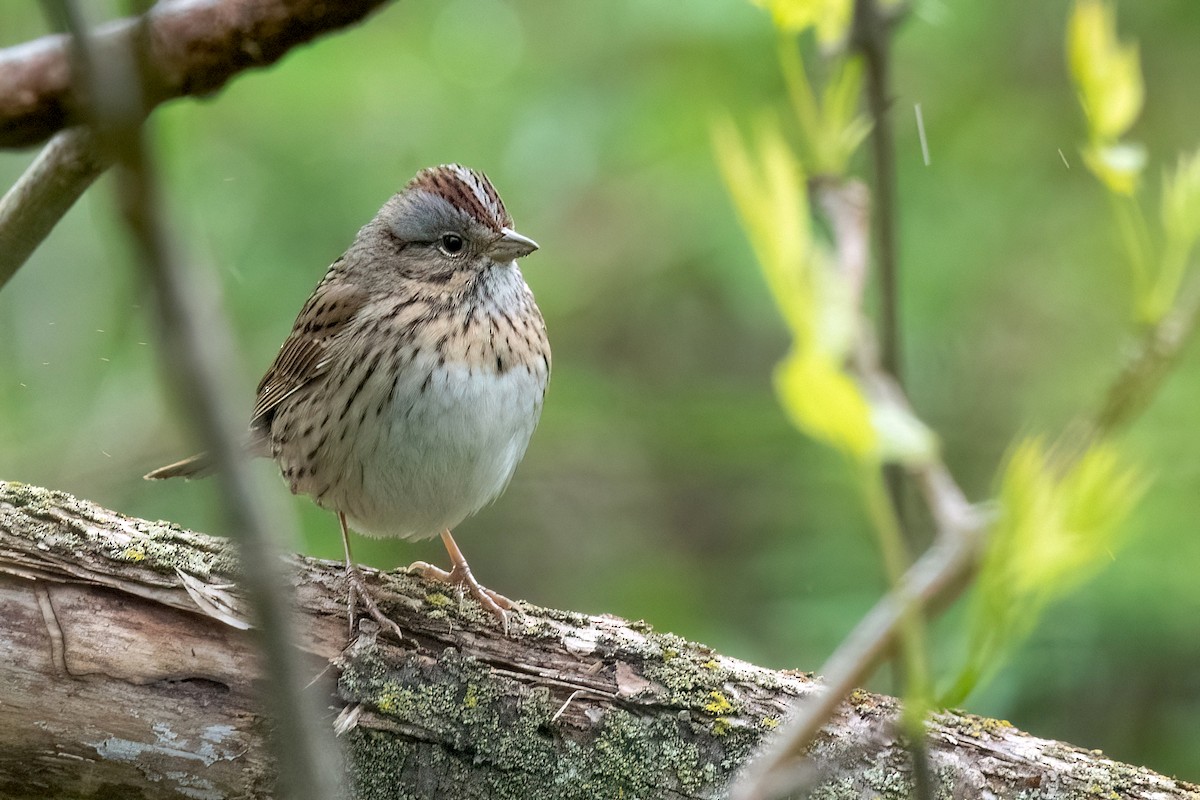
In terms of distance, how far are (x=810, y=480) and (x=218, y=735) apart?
8.35ft

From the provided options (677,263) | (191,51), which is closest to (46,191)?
(191,51)

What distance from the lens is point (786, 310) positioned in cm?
72

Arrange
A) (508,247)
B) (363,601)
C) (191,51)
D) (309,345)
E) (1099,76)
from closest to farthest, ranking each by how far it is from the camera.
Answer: (1099,76), (191,51), (363,601), (508,247), (309,345)

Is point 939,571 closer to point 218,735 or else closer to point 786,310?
point 786,310

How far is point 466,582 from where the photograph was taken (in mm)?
3408

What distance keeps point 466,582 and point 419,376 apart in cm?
58

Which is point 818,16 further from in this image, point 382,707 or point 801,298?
point 382,707

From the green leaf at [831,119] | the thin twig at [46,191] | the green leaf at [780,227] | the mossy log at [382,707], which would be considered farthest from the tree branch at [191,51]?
the green leaf at [780,227]

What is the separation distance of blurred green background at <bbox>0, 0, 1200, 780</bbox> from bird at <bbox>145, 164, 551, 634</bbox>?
70cm

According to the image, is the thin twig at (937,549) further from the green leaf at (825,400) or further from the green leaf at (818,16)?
the green leaf at (818,16)

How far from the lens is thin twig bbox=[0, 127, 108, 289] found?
2484mm

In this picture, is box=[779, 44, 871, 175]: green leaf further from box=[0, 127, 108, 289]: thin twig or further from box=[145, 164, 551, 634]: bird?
box=[145, 164, 551, 634]: bird

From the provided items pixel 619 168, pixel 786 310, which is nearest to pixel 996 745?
pixel 786 310

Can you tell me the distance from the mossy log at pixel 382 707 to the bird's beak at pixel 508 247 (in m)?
1.22
